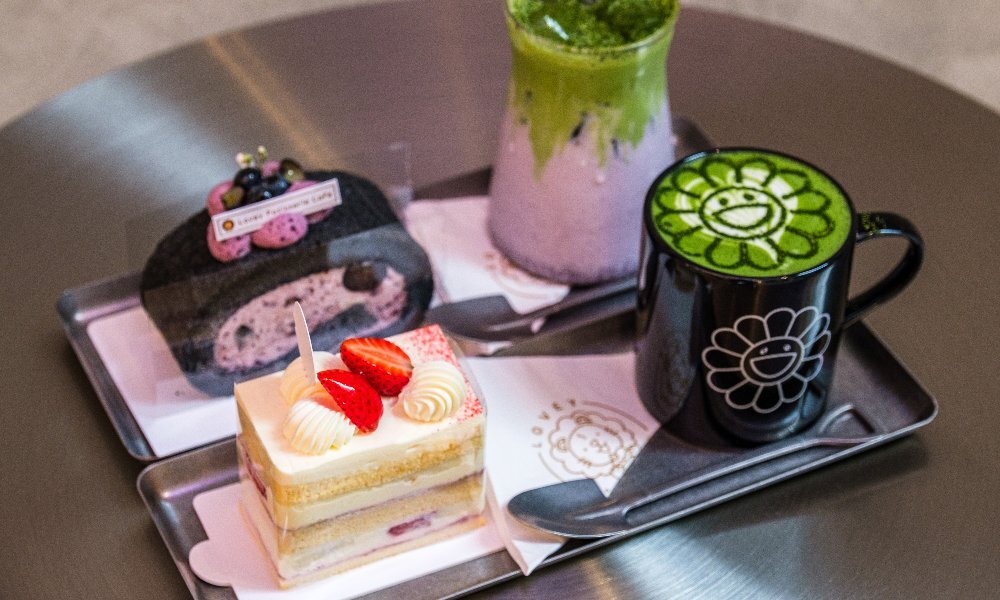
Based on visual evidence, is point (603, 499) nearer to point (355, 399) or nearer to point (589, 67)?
point (355, 399)

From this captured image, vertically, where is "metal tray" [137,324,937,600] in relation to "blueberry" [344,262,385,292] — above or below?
below

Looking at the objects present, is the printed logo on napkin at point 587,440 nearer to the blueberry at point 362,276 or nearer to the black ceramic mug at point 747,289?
the black ceramic mug at point 747,289

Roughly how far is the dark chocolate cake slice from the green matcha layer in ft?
0.67

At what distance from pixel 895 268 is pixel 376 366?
1.76 feet

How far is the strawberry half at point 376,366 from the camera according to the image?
1187mm

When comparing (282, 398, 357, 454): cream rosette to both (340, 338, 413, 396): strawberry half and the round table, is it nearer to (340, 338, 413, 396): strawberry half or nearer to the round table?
(340, 338, 413, 396): strawberry half

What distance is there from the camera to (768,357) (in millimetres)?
1243

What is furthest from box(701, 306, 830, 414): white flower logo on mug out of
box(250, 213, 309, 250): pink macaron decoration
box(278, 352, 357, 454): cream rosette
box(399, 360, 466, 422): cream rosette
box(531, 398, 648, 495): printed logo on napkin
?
box(250, 213, 309, 250): pink macaron decoration

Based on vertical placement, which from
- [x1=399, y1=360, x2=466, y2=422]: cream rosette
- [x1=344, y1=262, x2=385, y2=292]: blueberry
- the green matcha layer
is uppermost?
the green matcha layer

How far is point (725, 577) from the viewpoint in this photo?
1.19 metres

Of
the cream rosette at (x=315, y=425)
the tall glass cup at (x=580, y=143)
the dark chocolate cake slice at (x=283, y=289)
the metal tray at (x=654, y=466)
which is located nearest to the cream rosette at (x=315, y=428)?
the cream rosette at (x=315, y=425)

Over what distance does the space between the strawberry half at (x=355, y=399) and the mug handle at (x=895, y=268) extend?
487 millimetres

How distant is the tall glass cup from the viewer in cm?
137

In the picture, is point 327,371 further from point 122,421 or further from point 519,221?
point 519,221
